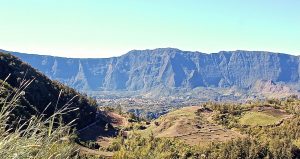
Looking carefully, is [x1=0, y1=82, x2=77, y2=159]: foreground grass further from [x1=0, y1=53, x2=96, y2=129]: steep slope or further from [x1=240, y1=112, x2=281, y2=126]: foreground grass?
[x1=240, y1=112, x2=281, y2=126]: foreground grass

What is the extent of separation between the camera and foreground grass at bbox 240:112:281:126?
6122 inches

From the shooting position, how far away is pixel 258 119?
16038 cm

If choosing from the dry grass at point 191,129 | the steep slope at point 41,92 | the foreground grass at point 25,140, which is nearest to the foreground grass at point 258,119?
the dry grass at point 191,129

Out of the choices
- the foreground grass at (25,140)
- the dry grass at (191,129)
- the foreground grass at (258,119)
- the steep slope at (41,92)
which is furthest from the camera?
the foreground grass at (258,119)

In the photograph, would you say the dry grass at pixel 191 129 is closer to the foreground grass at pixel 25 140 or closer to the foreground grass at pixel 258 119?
the foreground grass at pixel 258 119

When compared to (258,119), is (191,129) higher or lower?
lower

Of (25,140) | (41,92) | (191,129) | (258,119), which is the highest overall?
(25,140)

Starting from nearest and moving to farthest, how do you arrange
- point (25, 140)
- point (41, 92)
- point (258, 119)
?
point (25, 140), point (41, 92), point (258, 119)

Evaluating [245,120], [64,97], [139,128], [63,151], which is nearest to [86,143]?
[64,97]

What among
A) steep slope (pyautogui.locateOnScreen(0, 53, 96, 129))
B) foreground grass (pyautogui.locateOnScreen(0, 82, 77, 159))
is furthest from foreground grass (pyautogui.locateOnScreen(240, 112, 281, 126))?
foreground grass (pyautogui.locateOnScreen(0, 82, 77, 159))

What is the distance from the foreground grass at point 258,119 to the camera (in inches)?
6122

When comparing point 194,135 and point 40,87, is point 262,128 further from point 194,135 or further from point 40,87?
point 40,87

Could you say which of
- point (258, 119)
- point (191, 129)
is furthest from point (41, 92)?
point (258, 119)

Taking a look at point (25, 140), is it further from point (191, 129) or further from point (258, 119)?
point (258, 119)
